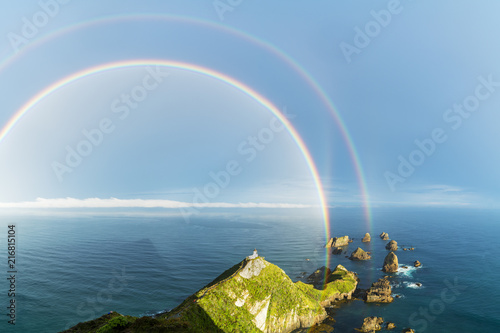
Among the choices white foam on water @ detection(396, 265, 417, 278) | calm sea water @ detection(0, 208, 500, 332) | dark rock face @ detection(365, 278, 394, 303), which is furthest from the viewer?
white foam on water @ detection(396, 265, 417, 278)

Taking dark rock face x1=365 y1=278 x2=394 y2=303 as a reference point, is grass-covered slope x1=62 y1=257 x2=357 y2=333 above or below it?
above

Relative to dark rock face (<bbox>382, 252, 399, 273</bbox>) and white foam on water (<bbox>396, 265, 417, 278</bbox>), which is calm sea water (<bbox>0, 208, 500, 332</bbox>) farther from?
dark rock face (<bbox>382, 252, 399, 273</bbox>)

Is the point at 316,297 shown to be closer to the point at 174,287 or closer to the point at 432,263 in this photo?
the point at 174,287

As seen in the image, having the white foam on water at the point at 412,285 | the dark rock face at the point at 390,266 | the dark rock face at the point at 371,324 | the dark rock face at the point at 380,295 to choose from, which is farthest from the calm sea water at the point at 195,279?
the dark rock face at the point at 371,324
